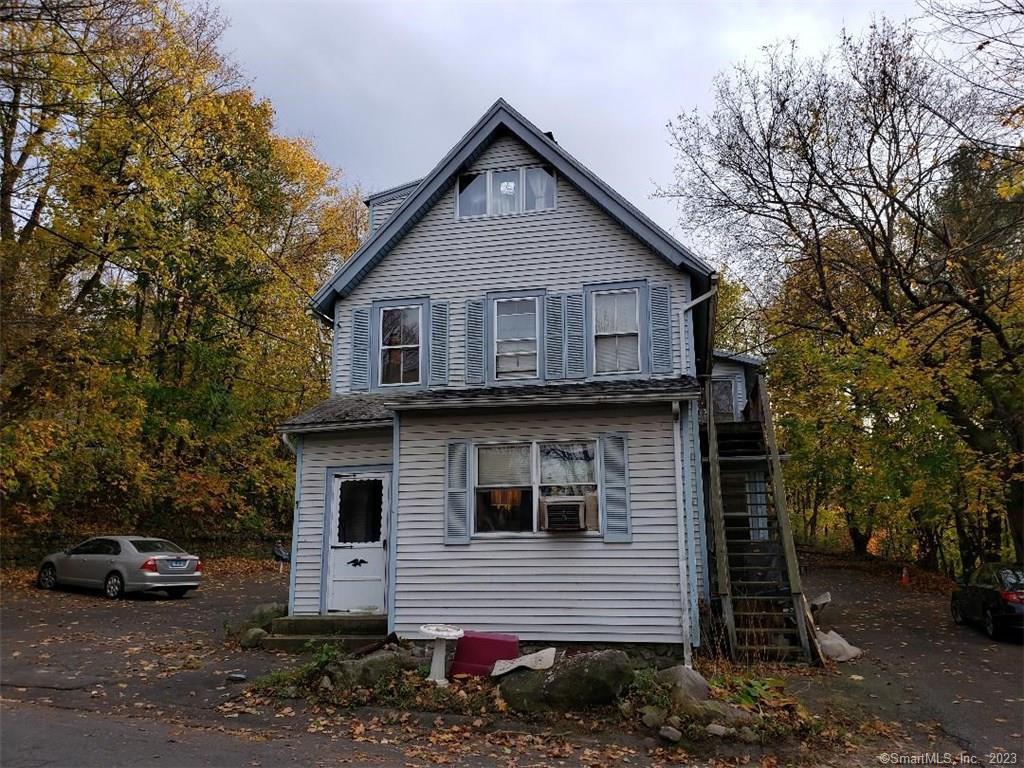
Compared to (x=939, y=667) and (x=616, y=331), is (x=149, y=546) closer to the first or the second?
(x=616, y=331)

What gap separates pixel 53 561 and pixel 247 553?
8711 millimetres

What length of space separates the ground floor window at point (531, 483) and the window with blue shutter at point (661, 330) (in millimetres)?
2004

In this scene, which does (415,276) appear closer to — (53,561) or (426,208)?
(426,208)

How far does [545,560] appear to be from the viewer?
11.2 meters

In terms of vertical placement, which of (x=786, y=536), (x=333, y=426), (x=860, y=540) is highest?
(x=333, y=426)

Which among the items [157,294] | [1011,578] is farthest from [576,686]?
[157,294]

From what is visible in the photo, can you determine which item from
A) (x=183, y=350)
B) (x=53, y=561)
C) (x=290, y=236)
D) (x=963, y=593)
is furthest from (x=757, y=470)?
(x=290, y=236)

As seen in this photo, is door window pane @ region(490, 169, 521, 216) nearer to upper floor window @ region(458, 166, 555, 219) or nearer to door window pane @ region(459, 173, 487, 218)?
upper floor window @ region(458, 166, 555, 219)

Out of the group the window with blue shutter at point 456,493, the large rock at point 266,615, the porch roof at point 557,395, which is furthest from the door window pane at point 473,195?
the large rock at point 266,615

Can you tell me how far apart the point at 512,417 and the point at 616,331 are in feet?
8.50

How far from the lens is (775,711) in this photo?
26.0 feet

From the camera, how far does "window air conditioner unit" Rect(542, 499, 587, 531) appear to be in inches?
437

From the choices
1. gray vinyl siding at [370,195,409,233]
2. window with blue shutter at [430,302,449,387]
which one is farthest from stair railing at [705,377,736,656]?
gray vinyl siding at [370,195,409,233]

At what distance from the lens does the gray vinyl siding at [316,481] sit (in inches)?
499
